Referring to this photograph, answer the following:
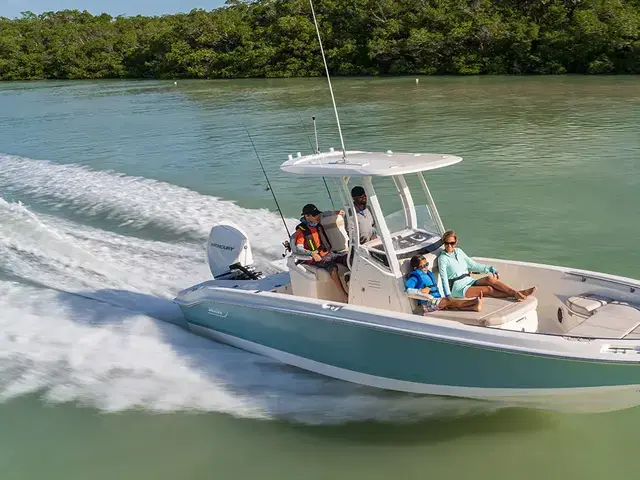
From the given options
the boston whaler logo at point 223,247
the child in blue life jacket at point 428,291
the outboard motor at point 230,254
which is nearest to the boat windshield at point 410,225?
the child in blue life jacket at point 428,291

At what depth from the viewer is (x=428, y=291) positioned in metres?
5.72

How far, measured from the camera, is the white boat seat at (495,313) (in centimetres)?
546

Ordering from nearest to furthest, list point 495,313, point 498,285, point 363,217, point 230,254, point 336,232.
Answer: point 495,313 < point 498,285 < point 363,217 < point 336,232 < point 230,254

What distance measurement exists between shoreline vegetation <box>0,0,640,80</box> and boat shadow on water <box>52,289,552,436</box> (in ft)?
108

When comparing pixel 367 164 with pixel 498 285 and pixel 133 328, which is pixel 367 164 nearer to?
pixel 498 285

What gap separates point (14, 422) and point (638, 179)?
11.1 m

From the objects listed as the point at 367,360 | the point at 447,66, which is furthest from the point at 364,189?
the point at 447,66

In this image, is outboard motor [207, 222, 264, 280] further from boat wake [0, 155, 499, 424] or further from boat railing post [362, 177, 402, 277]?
boat railing post [362, 177, 402, 277]

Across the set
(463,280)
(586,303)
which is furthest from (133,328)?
(586,303)

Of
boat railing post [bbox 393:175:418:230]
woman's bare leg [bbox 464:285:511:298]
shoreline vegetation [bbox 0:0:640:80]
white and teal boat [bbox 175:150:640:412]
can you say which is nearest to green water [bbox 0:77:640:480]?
white and teal boat [bbox 175:150:640:412]

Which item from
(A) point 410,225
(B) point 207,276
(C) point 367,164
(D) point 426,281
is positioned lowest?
(B) point 207,276

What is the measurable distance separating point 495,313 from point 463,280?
18.8 inches

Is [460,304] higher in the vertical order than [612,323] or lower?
higher

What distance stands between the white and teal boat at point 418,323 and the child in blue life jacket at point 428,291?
0.27 ft
